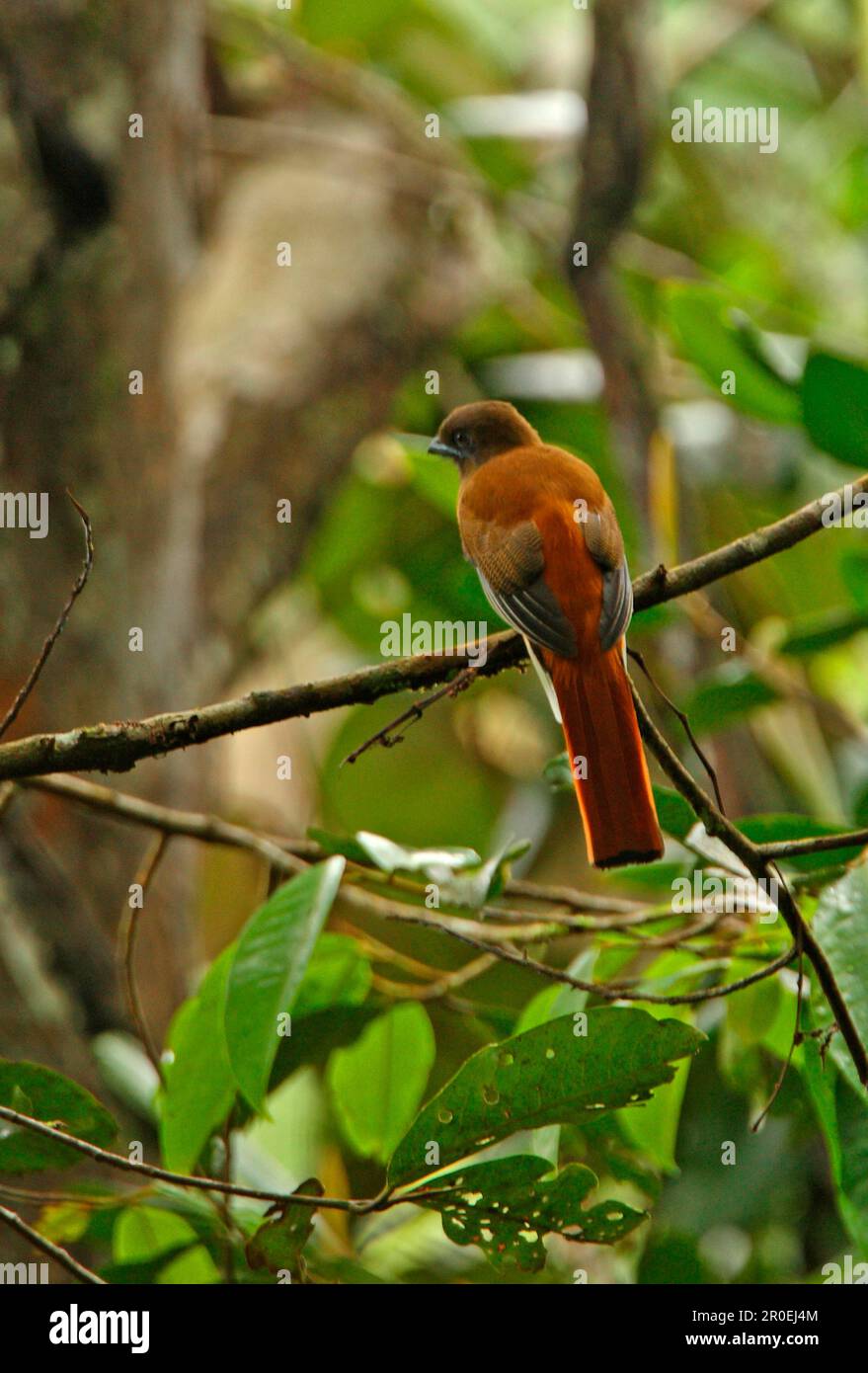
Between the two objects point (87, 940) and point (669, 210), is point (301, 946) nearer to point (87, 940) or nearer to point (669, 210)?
point (87, 940)

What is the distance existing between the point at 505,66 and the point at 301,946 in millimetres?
4207

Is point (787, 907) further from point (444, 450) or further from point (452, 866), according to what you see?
point (444, 450)

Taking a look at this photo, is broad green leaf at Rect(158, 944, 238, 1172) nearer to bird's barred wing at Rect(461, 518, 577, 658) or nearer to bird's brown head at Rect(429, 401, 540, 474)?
bird's barred wing at Rect(461, 518, 577, 658)

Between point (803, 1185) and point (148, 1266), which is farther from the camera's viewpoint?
point (803, 1185)

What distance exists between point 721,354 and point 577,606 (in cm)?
82

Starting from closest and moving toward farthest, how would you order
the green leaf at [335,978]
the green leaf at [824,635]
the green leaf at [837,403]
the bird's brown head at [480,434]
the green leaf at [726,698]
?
the green leaf at [335,978] → the green leaf at [837,403] → the green leaf at [824,635] → the green leaf at [726,698] → the bird's brown head at [480,434]

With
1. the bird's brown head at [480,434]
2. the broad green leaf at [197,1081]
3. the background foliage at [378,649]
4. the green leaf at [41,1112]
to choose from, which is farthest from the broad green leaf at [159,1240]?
the bird's brown head at [480,434]

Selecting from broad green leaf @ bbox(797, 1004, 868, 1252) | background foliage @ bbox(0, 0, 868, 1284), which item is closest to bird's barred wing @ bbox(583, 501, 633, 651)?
background foliage @ bbox(0, 0, 868, 1284)

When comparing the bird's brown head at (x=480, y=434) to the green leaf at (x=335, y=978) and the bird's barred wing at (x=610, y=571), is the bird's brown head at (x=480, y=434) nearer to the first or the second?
the bird's barred wing at (x=610, y=571)

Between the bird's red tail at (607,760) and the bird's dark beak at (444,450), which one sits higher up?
the bird's dark beak at (444,450)

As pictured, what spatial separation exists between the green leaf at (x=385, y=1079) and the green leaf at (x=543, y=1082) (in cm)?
59

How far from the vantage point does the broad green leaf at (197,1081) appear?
5.67 feet
